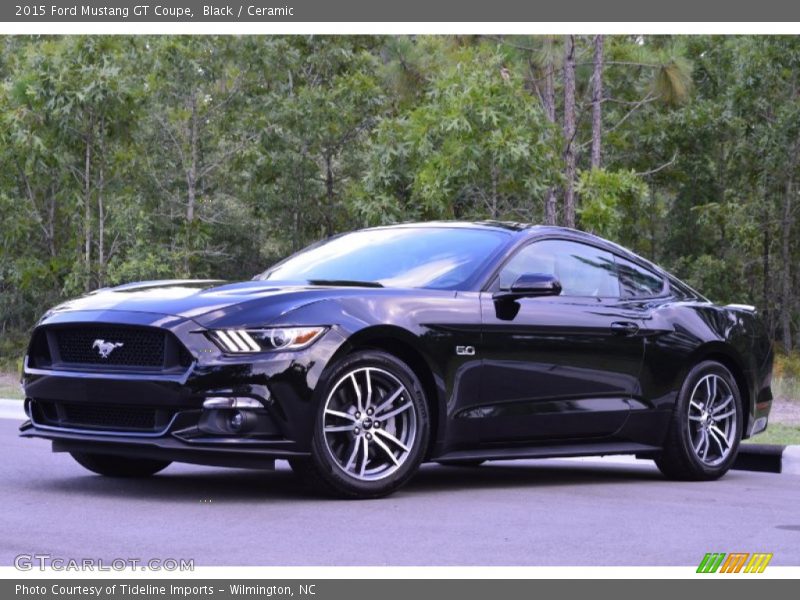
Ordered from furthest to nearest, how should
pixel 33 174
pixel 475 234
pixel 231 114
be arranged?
1. pixel 231 114
2. pixel 33 174
3. pixel 475 234

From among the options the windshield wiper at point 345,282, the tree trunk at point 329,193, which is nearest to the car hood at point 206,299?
the windshield wiper at point 345,282

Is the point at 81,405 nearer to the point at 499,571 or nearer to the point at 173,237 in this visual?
the point at 499,571

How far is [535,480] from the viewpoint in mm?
9438

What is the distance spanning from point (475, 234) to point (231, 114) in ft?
80.0

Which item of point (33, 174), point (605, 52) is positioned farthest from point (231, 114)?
point (605, 52)

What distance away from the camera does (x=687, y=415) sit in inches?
375

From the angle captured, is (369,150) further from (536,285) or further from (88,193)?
(536,285)

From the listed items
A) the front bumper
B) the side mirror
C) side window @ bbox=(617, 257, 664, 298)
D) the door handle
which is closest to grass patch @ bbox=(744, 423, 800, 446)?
side window @ bbox=(617, 257, 664, 298)

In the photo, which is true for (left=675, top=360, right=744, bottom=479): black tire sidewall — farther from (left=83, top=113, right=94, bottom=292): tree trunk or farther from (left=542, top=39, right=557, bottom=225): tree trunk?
(left=83, top=113, right=94, bottom=292): tree trunk

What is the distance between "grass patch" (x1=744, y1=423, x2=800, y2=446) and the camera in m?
11.7

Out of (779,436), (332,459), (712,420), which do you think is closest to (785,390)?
(779,436)

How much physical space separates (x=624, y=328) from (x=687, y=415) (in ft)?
2.84

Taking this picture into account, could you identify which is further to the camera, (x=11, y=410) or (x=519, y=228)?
(x=11, y=410)

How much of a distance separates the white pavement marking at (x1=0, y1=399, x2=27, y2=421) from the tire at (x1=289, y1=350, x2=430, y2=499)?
6.82 meters
